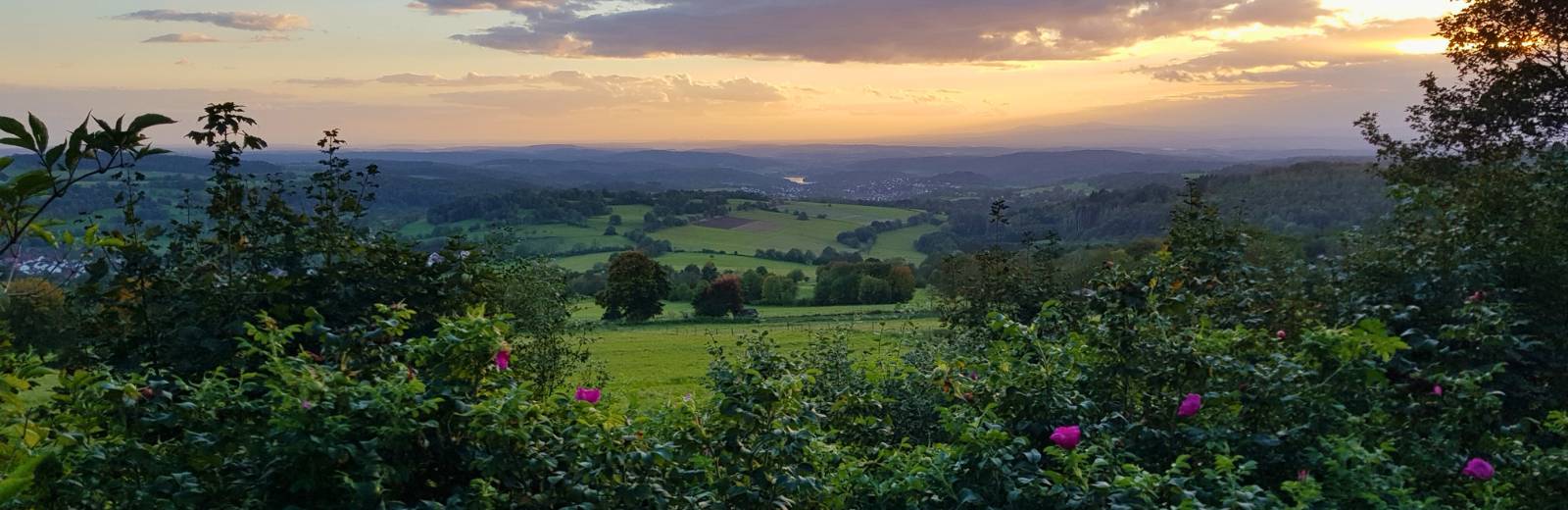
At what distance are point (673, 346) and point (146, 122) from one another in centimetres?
2959

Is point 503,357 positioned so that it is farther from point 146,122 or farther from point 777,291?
point 777,291

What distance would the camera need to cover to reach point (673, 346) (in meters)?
31.3

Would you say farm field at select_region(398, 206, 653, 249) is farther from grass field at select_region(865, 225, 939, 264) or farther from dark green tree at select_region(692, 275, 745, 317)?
grass field at select_region(865, 225, 939, 264)

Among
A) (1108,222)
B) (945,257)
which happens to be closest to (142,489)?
(945,257)

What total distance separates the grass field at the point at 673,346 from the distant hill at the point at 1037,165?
97.3m

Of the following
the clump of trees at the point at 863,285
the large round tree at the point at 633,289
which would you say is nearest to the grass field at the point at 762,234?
the clump of trees at the point at 863,285

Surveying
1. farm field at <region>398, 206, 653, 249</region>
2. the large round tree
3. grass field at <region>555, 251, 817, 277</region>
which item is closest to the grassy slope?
farm field at <region>398, 206, 653, 249</region>

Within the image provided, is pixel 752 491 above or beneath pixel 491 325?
beneath

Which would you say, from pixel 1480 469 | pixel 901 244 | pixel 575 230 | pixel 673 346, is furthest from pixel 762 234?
pixel 1480 469

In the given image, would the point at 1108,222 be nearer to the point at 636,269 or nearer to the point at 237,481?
the point at 636,269

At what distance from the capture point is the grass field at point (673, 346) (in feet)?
65.4

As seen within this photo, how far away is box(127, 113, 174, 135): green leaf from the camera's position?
202 cm

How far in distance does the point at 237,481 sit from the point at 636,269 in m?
37.5

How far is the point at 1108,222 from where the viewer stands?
6391cm
